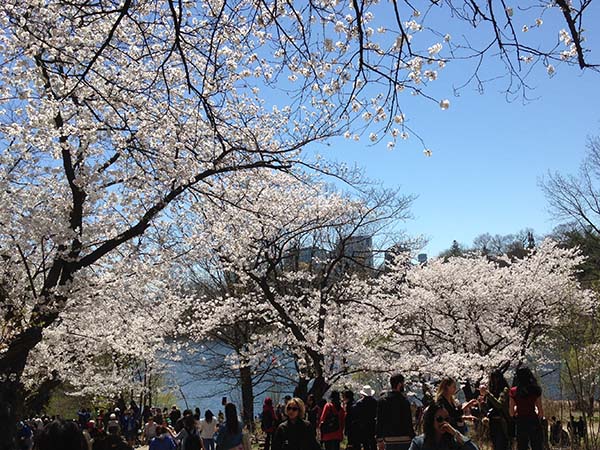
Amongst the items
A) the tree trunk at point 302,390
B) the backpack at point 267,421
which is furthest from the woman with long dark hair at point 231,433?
the tree trunk at point 302,390

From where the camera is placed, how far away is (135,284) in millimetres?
11883

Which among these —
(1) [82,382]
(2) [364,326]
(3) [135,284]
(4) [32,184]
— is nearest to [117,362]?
(1) [82,382]

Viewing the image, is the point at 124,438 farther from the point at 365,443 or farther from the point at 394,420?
the point at 365,443

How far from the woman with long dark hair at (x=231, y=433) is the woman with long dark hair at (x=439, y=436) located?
3.59 metres

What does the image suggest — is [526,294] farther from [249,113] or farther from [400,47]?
[400,47]

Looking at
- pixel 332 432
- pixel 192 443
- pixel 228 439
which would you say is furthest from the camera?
pixel 332 432

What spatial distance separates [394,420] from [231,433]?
1984 mm

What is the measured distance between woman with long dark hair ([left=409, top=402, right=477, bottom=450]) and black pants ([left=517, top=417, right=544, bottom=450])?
3.37 metres

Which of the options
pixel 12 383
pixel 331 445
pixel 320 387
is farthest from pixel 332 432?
pixel 320 387

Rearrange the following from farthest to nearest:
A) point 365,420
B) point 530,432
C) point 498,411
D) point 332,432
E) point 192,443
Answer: point 365,420
point 332,432
point 192,443
point 498,411
point 530,432

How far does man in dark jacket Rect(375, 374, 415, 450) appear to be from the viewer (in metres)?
6.78

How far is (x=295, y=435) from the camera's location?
6.45 metres

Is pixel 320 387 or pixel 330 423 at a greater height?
pixel 320 387

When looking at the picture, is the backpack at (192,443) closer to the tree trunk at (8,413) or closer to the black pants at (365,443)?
the tree trunk at (8,413)
